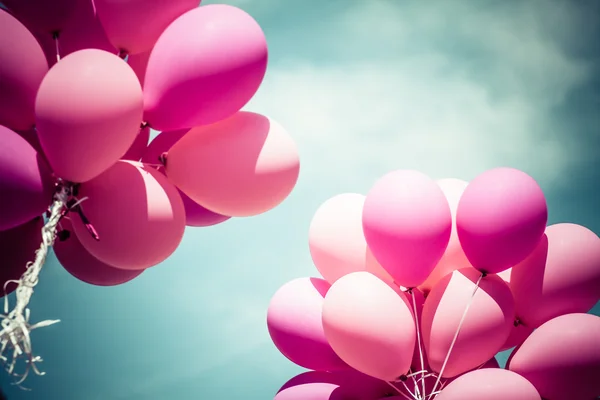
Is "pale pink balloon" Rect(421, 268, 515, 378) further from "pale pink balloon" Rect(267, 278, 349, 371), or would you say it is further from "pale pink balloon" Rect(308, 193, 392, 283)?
"pale pink balloon" Rect(267, 278, 349, 371)

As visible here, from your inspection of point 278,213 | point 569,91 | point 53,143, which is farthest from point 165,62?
point 569,91

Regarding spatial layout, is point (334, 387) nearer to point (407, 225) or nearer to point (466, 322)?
point (466, 322)

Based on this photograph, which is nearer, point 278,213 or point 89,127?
point 89,127

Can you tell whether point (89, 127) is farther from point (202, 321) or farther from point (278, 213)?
point (202, 321)

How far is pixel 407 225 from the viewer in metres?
1.62

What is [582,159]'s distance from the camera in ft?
12.5

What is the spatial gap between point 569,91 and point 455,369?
2756 mm

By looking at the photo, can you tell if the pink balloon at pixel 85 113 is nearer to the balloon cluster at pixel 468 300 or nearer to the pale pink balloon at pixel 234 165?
the pale pink balloon at pixel 234 165

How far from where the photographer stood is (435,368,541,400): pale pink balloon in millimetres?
1476

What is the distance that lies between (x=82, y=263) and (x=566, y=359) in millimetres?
1565

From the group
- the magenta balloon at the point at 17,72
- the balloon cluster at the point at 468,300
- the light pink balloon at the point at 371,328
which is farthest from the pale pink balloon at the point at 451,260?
the magenta balloon at the point at 17,72

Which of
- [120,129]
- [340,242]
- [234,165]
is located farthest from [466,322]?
[120,129]

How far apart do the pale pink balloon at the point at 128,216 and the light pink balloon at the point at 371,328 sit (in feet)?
1.82

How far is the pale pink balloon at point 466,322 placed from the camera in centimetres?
164
